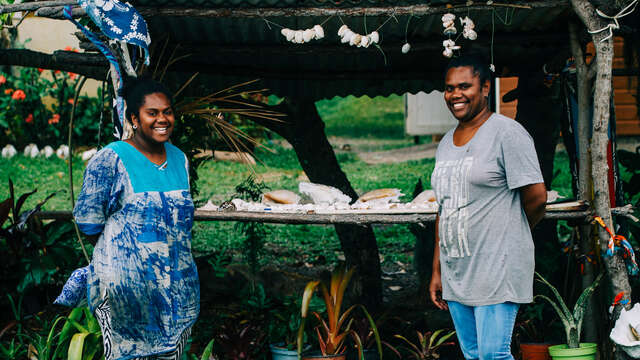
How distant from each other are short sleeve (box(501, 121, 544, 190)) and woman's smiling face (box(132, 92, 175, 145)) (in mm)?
1489

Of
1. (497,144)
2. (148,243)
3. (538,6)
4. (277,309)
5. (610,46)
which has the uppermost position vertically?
(538,6)

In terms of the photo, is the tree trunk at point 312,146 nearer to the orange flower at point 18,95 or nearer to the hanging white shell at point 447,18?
the hanging white shell at point 447,18

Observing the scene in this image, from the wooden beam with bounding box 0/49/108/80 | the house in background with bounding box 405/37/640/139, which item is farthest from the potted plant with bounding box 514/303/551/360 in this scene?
the house in background with bounding box 405/37/640/139

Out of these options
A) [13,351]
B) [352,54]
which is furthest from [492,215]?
[13,351]

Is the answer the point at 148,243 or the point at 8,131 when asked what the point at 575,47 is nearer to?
the point at 148,243

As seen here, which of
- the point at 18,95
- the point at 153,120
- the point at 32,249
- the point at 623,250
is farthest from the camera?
the point at 18,95

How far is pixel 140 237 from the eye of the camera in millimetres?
2828

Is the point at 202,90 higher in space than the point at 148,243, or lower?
higher

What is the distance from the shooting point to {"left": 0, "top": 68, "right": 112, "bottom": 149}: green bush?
12547 mm

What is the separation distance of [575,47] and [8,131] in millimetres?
11773

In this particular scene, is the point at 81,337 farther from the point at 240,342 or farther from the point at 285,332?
the point at 285,332

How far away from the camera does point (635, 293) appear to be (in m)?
4.43

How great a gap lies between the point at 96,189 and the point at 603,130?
9.06 feet

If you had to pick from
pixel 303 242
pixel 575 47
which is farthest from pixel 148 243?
pixel 303 242
